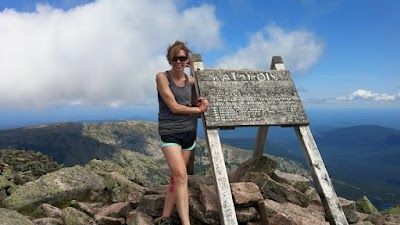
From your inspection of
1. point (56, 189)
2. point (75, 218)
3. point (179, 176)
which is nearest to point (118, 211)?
point (75, 218)

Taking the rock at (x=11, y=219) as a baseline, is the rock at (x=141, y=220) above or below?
below

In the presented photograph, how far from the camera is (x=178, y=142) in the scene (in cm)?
859

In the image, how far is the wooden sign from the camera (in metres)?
9.60

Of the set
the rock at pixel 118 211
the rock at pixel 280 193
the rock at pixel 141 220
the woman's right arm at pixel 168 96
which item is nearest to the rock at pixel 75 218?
the rock at pixel 118 211

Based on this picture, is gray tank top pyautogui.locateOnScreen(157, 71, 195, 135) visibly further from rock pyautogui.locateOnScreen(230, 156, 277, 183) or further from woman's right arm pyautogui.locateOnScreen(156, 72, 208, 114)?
rock pyautogui.locateOnScreen(230, 156, 277, 183)

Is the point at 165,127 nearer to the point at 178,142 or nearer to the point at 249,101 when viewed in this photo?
the point at 178,142

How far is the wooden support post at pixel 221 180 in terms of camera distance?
8.26 m

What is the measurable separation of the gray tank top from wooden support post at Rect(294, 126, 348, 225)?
3675 millimetres

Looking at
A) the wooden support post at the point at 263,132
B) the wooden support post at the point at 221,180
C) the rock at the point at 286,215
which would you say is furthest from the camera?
the wooden support post at the point at 263,132

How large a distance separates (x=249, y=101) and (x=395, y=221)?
7.35 meters

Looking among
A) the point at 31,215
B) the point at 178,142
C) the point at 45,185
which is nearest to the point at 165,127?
the point at 178,142

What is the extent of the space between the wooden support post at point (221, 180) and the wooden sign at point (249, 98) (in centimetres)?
40

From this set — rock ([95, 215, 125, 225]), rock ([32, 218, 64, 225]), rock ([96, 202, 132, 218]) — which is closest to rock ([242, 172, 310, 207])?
rock ([96, 202, 132, 218])

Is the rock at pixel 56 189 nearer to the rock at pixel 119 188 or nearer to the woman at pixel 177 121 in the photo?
the rock at pixel 119 188
